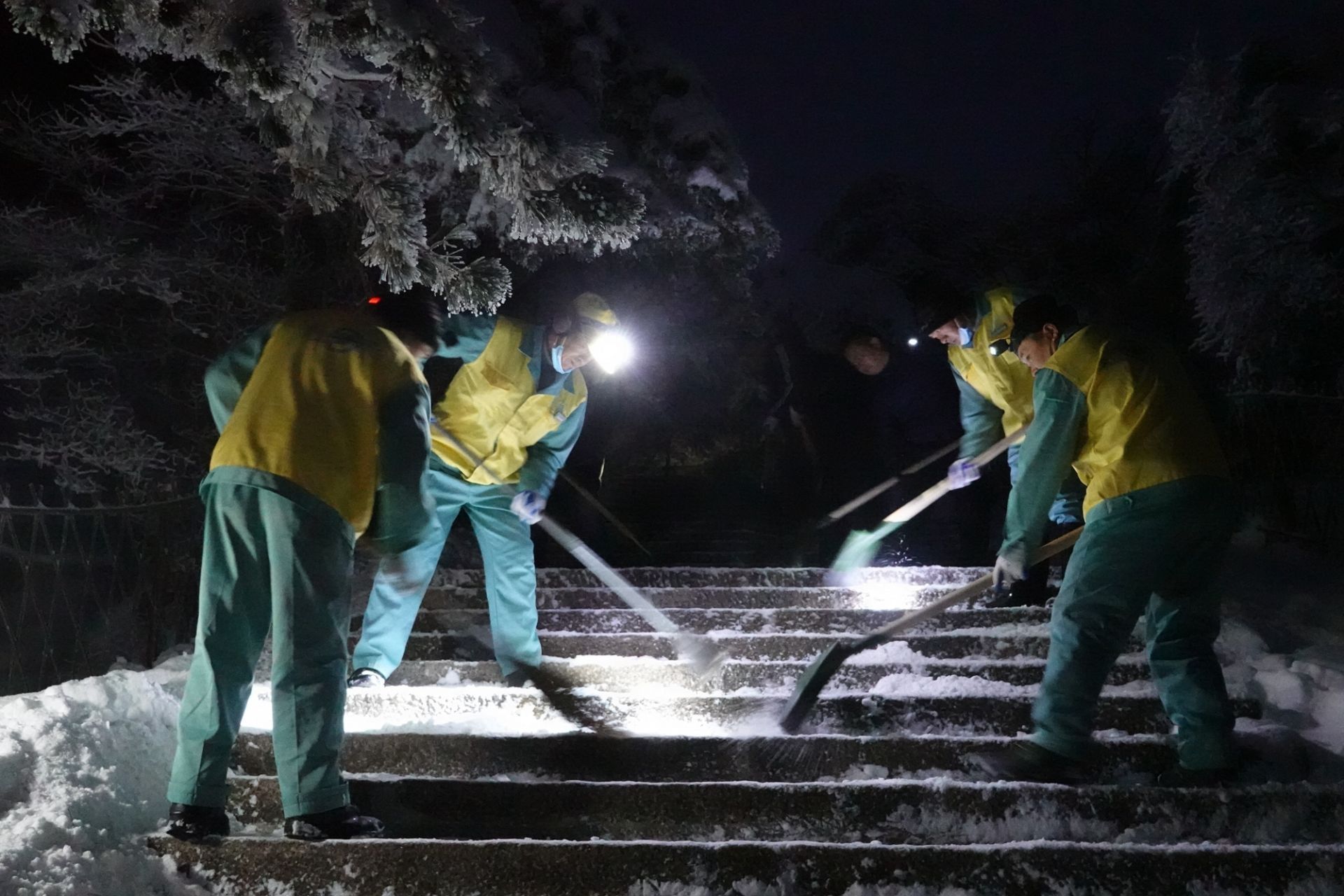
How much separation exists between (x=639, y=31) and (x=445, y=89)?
6.35 m

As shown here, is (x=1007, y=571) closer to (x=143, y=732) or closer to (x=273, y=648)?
(x=273, y=648)

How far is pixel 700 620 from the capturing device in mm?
4328

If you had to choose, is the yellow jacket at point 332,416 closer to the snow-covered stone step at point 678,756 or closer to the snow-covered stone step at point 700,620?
the snow-covered stone step at point 678,756

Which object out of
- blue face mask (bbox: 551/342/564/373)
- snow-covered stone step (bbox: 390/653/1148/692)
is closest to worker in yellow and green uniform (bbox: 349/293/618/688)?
blue face mask (bbox: 551/342/564/373)

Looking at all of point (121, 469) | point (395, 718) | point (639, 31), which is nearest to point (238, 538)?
point (395, 718)

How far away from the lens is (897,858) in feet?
7.09

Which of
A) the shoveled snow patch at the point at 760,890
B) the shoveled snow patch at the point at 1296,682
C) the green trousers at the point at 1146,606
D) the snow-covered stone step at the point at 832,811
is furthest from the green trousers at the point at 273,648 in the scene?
the shoveled snow patch at the point at 1296,682

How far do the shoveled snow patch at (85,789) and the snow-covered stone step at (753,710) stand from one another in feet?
1.74

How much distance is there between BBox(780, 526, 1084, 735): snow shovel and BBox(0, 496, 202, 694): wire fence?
3.69 meters

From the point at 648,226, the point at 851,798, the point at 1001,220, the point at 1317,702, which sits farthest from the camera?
the point at 1001,220

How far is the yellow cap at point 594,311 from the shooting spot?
3797mm

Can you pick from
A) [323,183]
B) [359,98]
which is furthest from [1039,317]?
[359,98]

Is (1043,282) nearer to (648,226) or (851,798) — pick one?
(648,226)

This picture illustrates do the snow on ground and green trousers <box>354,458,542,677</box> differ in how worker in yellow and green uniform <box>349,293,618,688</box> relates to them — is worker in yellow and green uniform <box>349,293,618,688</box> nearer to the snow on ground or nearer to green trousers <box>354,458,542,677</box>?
green trousers <box>354,458,542,677</box>
